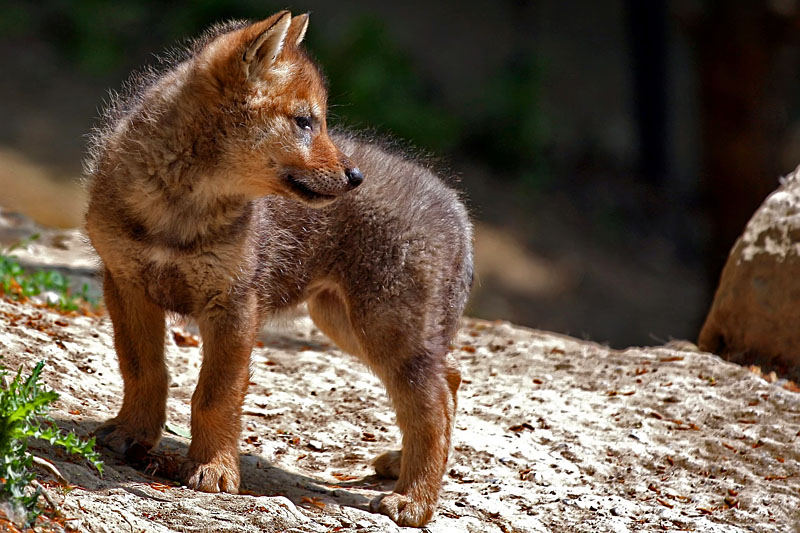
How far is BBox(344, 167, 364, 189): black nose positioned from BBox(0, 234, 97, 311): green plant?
2.88m

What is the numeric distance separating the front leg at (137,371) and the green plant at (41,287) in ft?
6.45

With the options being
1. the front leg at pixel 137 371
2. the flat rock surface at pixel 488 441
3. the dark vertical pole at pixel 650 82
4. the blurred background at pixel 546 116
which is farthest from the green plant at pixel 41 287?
the dark vertical pole at pixel 650 82

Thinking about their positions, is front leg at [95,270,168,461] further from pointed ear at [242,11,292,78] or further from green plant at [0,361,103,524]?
pointed ear at [242,11,292,78]

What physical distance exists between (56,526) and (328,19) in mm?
15866

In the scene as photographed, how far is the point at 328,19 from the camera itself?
1877cm

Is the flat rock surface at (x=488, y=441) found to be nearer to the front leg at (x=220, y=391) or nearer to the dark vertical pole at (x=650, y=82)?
the front leg at (x=220, y=391)

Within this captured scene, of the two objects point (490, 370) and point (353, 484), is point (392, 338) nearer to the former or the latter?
point (353, 484)

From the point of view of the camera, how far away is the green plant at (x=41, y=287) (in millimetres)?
6945

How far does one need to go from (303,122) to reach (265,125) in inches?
7.4

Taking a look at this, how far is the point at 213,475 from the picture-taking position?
15.8 feet

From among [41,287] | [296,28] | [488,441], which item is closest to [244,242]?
[296,28]

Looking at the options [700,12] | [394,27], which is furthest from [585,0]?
[700,12]

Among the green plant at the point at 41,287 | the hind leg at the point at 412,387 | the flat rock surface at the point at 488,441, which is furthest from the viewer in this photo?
the green plant at the point at 41,287

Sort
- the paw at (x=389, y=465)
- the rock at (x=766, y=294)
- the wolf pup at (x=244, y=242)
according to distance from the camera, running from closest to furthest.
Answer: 1. the wolf pup at (x=244, y=242)
2. the paw at (x=389, y=465)
3. the rock at (x=766, y=294)
